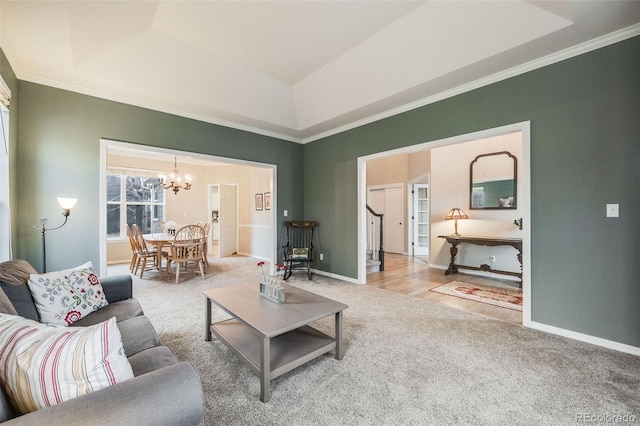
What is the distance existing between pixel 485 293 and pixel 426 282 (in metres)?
0.89

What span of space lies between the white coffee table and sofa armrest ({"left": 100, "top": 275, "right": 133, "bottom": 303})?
→ 688mm

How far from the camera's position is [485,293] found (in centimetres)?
390

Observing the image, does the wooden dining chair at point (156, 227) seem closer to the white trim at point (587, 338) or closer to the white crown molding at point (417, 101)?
the white crown molding at point (417, 101)

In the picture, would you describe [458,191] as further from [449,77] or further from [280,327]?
[280,327]

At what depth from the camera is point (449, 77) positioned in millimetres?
2986

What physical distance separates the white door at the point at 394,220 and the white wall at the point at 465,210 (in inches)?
68.7

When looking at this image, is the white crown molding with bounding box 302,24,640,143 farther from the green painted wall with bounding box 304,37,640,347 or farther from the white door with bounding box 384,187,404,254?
the white door with bounding box 384,187,404,254

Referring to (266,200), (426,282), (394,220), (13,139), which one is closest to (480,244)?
(426,282)

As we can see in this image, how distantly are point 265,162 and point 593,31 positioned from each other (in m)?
4.37

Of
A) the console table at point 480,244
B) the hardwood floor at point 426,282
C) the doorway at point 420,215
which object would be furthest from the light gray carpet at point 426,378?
the doorway at point 420,215

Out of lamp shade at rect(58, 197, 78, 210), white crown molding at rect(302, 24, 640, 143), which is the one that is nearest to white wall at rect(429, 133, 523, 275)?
white crown molding at rect(302, 24, 640, 143)

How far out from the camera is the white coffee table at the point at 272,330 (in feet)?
5.70

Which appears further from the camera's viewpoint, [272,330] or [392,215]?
[392,215]

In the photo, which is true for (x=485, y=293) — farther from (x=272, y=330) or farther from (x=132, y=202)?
(x=132, y=202)
